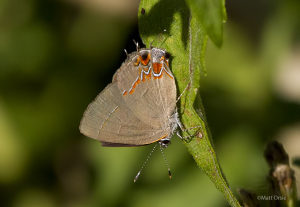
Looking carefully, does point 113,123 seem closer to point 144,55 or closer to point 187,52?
point 144,55

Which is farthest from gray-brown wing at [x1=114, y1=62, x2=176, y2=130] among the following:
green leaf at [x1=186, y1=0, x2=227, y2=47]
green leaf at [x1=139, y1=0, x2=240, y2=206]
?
green leaf at [x1=186, y1=0, x2=227, y2=47]

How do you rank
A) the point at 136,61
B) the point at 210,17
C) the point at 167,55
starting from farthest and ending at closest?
the point at 136,61, the point at 167,55, the point at 210,17

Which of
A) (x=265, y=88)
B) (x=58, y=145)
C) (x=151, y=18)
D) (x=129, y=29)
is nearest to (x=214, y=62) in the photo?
(x=265, y=88)

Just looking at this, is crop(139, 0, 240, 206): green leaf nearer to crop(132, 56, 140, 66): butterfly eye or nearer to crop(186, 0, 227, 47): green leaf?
crop(186, 0, 227, 47): green leaf

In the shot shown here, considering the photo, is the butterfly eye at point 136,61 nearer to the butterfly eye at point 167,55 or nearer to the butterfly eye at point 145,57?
the butterfly eye at point 145,57

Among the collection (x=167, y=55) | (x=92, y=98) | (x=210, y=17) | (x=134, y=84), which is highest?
(x=210, y=17)

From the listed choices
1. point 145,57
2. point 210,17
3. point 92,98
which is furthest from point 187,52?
point 92,98

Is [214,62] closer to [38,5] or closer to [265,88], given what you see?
[265,88]
